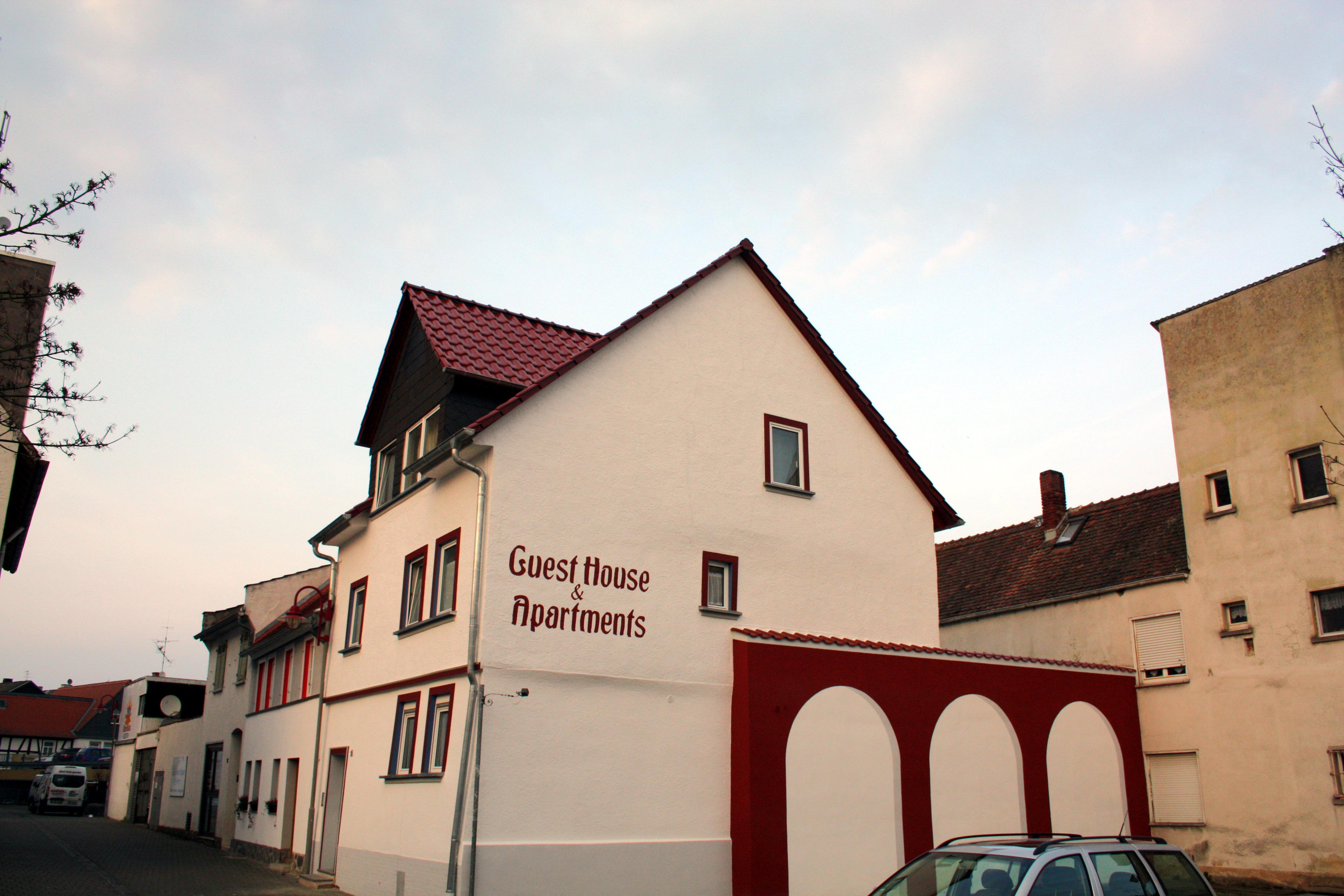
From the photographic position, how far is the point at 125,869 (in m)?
20.6

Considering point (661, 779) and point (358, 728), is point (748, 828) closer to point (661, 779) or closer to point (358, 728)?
point (661, 779)

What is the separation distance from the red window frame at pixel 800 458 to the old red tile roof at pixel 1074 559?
7597mm

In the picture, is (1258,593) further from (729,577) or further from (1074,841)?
(1074,841)

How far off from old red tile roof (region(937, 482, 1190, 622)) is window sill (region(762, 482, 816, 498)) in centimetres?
767

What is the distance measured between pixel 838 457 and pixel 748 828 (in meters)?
7.03

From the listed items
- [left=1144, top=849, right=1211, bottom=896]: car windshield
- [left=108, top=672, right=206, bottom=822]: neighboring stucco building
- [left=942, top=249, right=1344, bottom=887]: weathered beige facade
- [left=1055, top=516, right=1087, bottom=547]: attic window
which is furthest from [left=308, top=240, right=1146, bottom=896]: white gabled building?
[left=108, top=672, right=206, bottom=822]: neighboring stucco building

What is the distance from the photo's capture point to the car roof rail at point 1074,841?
8.69 metres

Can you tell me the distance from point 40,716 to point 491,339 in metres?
71.6

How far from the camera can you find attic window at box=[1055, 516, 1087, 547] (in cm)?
2533

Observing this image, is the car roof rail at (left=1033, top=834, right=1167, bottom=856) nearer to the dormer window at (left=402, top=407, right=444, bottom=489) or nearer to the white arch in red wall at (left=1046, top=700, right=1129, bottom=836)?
the white arch in red wall at (left=1046, top=700, right=1129, bottom=836)

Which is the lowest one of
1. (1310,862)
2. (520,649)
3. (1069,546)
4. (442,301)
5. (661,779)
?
(1310,862)

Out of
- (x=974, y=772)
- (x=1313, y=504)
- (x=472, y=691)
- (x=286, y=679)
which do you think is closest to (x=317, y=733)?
(x=286, y=679)

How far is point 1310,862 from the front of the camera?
17.7 m

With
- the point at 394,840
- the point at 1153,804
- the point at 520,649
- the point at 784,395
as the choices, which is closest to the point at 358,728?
the point at 394,840
